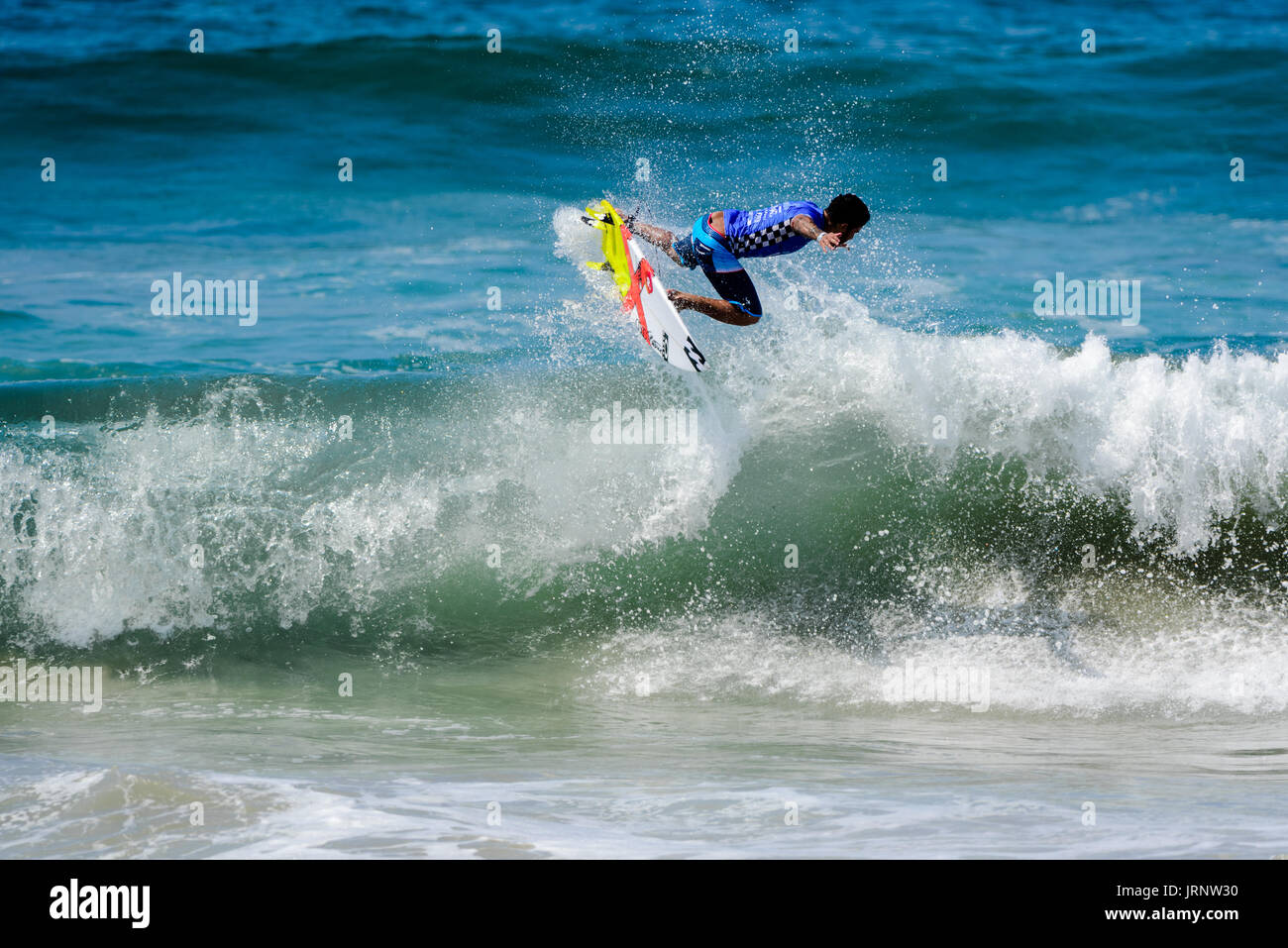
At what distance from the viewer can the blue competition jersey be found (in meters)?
6.46

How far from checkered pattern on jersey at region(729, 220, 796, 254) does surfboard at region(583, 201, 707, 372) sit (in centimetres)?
57

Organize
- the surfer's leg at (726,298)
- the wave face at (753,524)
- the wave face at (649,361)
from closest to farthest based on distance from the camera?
the wave face at (753,524), the surfer's leg at (726,298), the wave face at (649,361)

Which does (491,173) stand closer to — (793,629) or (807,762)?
(793,629)

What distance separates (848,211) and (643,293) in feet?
5.27

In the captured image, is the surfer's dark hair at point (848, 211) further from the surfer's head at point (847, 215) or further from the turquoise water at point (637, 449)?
the turquoise water at point (637, 449)

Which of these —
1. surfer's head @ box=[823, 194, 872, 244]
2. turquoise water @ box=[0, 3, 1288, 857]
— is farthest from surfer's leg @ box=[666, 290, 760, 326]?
surfer's head @ box=[823, 194, 872, 244]

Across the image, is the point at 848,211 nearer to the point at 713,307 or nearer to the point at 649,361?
the point at 713,307

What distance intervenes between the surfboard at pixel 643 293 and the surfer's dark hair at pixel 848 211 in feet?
4.33

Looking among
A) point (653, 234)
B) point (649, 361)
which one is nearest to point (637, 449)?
point (653, 234)

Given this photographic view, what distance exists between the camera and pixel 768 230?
22.1ft

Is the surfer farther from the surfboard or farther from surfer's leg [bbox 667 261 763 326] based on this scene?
the surfboard

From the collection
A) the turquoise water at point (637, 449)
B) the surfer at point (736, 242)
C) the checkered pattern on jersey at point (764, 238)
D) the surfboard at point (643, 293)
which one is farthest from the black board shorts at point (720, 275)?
the turquoise water at point (637, 449)

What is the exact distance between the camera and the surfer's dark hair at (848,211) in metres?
6.10
